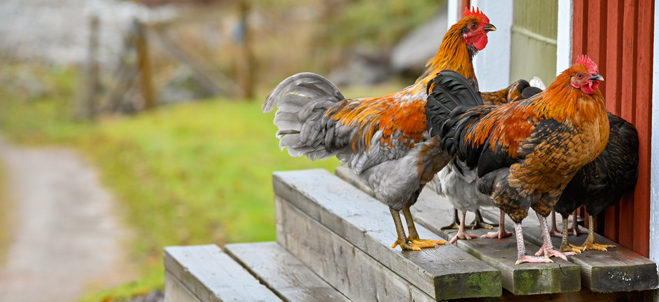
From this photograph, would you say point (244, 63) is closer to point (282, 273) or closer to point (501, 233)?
point (282, 273)

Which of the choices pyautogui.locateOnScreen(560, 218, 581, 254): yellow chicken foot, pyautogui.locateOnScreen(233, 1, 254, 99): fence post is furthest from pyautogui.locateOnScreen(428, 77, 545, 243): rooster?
pyautogui.locateOnScreen(233, 1, 254, 99): fence post

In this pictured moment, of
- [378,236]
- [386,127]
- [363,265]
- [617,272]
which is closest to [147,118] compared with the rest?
[363,265]

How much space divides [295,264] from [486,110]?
1.89m

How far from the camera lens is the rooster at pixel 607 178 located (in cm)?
322

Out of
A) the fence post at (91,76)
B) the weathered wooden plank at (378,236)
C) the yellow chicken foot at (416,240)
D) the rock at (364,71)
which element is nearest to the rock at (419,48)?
the rock at (364,71)

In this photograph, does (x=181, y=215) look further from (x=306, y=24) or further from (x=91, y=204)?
(x=306, y=24)

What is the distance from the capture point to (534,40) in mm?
4688

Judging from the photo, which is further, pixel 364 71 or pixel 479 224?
pixel 364 71

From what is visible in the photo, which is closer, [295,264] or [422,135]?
[422,135]

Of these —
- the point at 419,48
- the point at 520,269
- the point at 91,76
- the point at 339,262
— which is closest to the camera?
the point at 520,269

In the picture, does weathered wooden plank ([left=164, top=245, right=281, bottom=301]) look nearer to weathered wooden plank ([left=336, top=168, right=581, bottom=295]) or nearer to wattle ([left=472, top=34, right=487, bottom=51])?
weathered wooden plank ([left=336, top=168, right=581, bottom=295])

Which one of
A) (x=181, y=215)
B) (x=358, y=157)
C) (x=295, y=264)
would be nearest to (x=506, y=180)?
(x=358, y=157)

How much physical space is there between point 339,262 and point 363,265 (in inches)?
13.5

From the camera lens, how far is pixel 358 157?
12.4 feet
